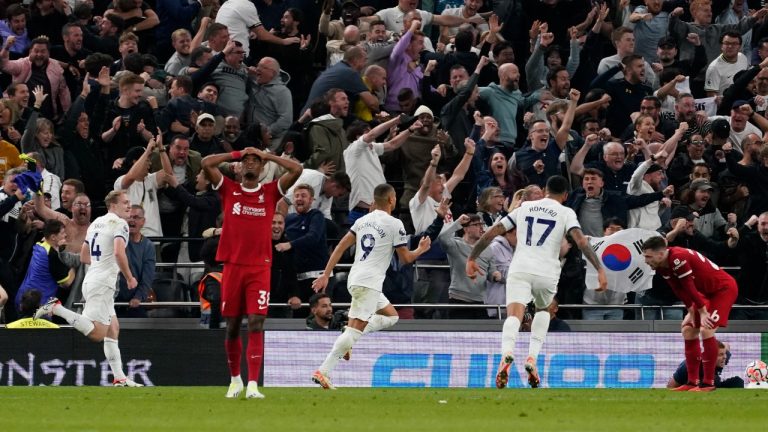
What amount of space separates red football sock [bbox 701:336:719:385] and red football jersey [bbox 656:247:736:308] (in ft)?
1.50

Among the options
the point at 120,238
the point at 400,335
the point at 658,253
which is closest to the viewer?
the point at 658,253

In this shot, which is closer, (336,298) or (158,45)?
(336,298)

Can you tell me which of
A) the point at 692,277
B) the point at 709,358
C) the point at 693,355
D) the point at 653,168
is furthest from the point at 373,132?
the point at 709,358

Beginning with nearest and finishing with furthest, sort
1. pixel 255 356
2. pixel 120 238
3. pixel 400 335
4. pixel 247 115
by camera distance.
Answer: pixel 255 356, pixel 120 238, pixel 400 335, pixel 247 115

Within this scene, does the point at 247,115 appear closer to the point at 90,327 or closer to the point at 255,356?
the point at 90,327

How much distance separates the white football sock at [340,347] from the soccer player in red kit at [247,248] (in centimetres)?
147

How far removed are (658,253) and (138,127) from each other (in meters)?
8.30

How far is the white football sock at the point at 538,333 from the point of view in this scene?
623 inches

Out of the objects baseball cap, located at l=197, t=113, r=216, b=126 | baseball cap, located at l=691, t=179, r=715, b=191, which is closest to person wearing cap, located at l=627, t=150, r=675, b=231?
baseball cap, located at l=691, t=179, r=715, b=191

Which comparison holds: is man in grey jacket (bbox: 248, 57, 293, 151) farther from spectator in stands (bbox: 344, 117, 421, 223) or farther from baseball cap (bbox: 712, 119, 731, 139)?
baseball cap (bbox: 712, 119, 731, 139)

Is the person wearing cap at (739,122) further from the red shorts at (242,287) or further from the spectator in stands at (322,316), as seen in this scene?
the red shorts at (242,287)

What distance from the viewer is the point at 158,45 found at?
81.1ft

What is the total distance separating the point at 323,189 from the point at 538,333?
18.2ft

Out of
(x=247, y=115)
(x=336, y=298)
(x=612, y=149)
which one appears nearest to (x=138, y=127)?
(x=247, y=115)
